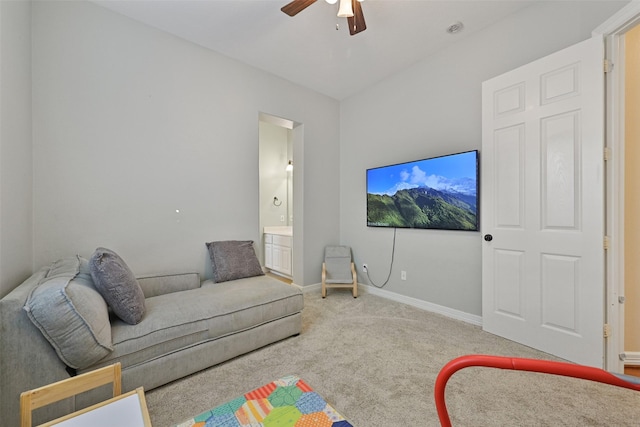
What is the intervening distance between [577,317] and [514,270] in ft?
1.64

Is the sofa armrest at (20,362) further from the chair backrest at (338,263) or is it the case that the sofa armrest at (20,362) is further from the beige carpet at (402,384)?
the chair backrest at (338,263)

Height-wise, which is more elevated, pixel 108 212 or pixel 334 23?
pixel 334 23

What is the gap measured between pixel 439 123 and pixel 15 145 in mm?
3711

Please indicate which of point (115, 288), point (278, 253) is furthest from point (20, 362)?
point (278, 253)

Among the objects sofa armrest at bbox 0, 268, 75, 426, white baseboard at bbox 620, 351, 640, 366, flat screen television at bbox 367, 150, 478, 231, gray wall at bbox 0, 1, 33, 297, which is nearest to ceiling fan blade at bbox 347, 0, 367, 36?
flat screen television at bbox 367, 150, 478, 231

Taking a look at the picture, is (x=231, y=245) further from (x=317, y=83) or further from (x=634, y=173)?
(x=634, y=173)

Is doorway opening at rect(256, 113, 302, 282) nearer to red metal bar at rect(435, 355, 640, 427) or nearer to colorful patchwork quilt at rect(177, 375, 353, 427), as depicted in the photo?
colorful patchwork quilt at rect(177, 375, 353, 427)

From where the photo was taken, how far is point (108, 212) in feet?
7.77

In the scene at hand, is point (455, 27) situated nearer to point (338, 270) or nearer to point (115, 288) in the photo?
point (338, 270)

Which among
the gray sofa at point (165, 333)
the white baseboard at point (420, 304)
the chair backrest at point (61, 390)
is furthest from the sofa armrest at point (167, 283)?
the white baseboard at point (420, 304)

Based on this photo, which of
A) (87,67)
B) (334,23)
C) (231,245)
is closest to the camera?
(87,67)

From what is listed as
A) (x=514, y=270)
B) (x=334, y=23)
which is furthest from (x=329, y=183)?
(x=514, y=270)

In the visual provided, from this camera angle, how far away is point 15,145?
1.73 m

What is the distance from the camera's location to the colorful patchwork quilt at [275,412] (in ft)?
3.45
